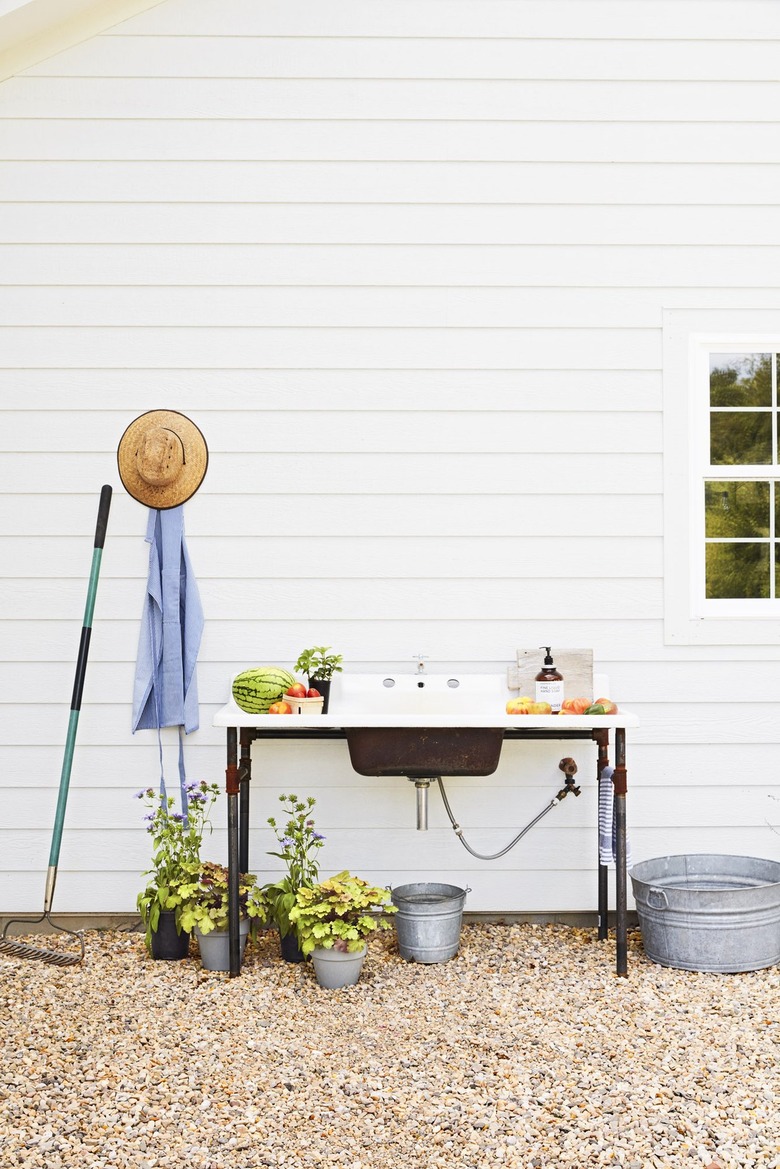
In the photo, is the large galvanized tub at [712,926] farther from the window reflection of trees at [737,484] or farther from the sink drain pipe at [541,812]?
the window reflection of trees at [737,484]

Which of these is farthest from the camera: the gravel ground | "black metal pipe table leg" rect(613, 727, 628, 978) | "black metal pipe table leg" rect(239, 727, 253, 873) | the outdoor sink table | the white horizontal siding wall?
the white horizontal siding wall

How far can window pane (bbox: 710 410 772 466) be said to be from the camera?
4008 millimetres

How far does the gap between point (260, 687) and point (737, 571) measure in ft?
6.14

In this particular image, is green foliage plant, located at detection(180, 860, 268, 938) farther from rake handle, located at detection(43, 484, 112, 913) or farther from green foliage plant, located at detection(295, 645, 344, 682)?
green foliage plant, located at detection(295, 645, 344, 682)

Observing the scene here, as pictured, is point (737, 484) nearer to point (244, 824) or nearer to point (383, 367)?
point (383, 367)

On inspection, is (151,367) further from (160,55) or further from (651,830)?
(651,830)

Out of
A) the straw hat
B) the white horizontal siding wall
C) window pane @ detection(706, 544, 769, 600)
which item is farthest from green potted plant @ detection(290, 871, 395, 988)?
window pane @ detection(706, 544, 769, 600)

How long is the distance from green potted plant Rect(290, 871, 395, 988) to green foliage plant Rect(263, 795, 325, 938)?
4.4 inches

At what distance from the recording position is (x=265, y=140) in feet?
12.9

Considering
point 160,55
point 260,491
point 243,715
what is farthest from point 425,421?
point 160,55

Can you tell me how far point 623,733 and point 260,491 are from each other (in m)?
1.58

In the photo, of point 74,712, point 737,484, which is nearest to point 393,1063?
point 74,712

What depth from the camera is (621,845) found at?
3.46 metres

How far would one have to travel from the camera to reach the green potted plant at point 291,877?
3.52 meters
